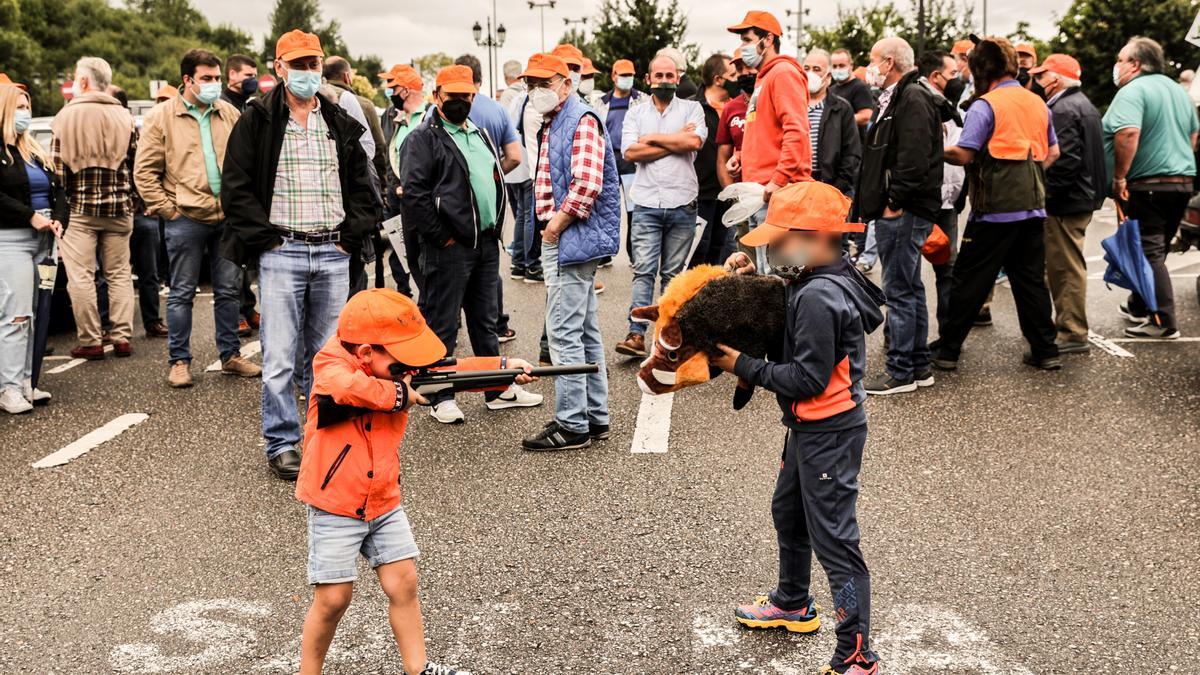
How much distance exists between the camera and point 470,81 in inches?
251

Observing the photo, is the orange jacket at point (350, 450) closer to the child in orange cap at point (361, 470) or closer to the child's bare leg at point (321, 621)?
the child in orange cap at point (361, 470)

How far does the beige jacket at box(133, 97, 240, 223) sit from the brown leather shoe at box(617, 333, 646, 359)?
9.69 feet

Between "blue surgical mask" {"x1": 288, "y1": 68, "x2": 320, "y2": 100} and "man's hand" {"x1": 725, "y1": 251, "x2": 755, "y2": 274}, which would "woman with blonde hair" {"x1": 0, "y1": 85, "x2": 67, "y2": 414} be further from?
"man's hand" {"x1": 725, "y1": 251, "x2": 755, "y2": 274}

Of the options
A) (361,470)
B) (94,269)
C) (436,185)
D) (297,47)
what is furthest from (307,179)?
(94,269)

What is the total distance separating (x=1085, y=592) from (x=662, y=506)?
1.86m

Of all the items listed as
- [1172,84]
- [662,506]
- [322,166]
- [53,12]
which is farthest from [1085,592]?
[53,12]

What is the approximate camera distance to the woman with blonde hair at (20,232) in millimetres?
6977

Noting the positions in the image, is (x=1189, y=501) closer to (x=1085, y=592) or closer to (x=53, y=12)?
(x=1085, y=592)

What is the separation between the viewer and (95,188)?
833 cm

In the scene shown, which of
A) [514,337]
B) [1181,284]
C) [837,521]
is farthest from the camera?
[1181,284]

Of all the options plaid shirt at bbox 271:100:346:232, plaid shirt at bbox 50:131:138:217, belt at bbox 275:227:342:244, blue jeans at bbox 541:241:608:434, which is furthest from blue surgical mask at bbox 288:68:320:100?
plaid shirt at bbox 50:131:138:217

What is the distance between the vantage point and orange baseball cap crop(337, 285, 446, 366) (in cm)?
338

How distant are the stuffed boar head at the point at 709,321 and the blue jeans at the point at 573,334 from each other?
248 cm

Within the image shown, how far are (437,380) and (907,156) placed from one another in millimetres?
4375
